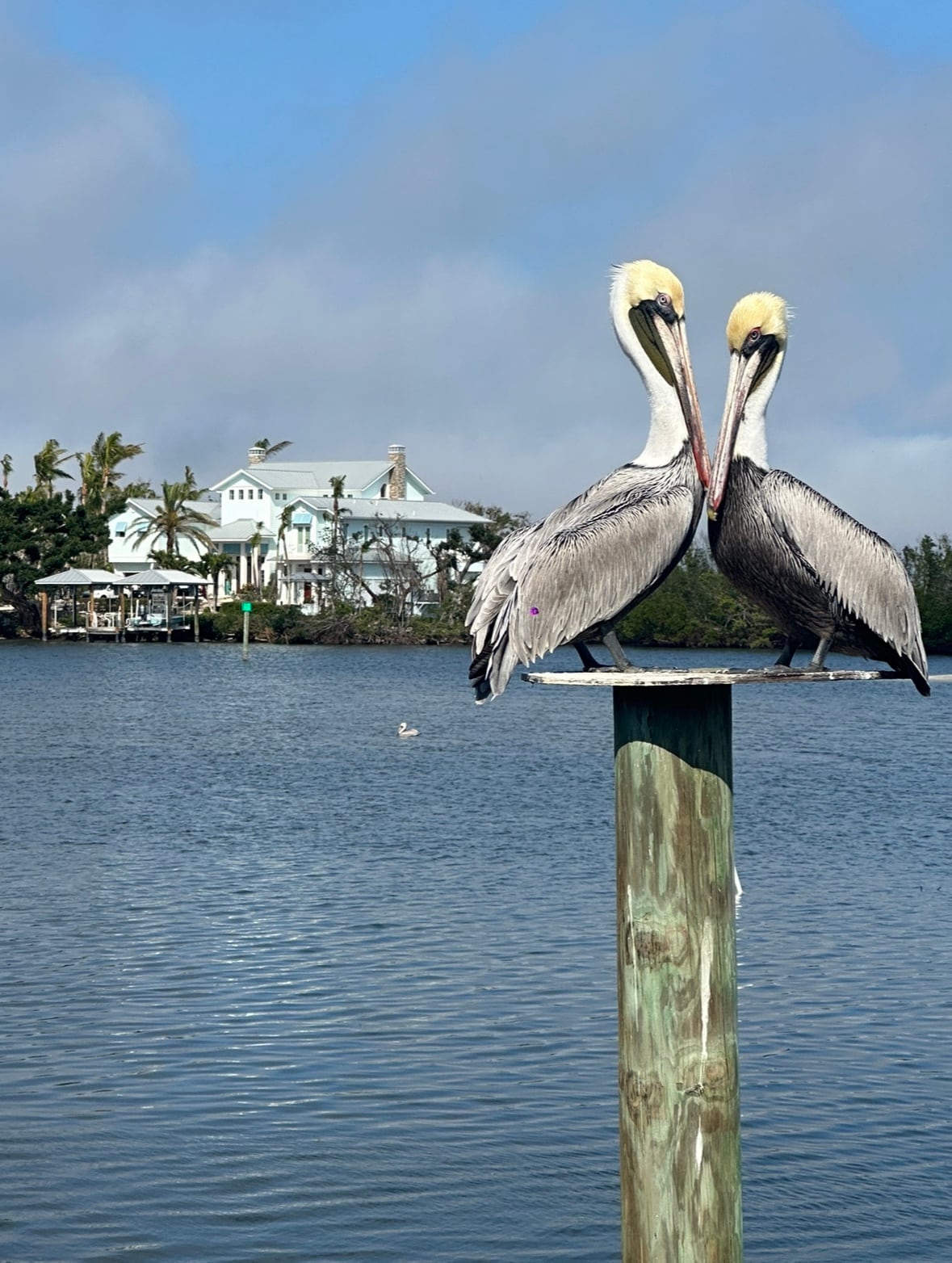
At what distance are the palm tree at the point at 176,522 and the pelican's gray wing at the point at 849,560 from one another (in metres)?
90.5

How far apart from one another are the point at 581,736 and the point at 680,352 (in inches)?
1361

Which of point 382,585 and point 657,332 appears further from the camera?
point 382,585

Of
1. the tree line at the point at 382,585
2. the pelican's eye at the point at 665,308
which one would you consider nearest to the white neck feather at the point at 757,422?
the pelican's eye at the point at 665,308

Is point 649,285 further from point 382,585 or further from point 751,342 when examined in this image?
→ point 382,585

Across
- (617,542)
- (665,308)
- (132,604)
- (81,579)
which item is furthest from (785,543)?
(132,604)

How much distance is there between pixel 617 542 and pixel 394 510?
92.4m

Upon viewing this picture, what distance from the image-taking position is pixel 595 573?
536cm

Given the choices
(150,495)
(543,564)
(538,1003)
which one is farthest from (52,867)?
(150,495)

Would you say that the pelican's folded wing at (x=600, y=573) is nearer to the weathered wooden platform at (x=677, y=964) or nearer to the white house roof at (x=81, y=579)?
the weathered wooden platform at (x=677, y=964)

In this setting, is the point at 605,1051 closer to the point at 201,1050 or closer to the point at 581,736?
the point at 201,1050

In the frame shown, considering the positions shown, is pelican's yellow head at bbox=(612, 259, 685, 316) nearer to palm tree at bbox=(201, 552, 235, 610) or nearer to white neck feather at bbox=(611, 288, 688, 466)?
white neck feather at bbox=(611, 288, 688, 466)

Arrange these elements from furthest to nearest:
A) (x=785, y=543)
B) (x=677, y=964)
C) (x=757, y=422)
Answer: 1. (x=757, y=422)
2. (x=785, y=543)
3. (x=677, y=964)

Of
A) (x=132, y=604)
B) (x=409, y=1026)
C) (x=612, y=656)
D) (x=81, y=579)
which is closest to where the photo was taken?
(x=612, y=656)

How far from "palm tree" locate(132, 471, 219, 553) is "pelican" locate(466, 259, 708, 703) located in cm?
9056
